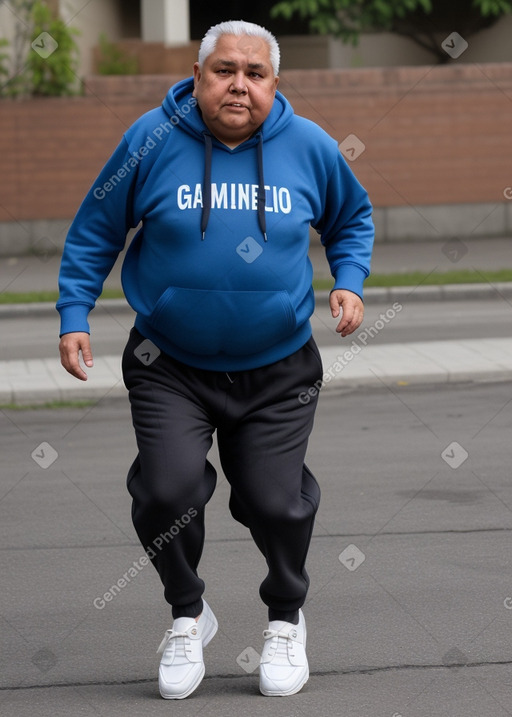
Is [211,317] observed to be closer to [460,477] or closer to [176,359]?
[176,359]

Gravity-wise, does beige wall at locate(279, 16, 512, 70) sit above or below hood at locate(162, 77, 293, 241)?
below

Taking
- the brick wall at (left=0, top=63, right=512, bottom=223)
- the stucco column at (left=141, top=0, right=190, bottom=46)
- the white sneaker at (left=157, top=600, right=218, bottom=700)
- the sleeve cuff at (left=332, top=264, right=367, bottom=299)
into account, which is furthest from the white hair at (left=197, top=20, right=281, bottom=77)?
the stucco column at (left=141, top=0, right=190, bottom=46)

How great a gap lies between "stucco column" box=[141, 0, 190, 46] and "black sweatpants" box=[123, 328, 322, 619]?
2022cm

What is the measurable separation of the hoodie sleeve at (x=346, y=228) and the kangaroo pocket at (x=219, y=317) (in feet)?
1.02

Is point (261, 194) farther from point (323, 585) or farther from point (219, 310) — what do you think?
point (323, 585)

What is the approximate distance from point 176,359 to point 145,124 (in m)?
0.66

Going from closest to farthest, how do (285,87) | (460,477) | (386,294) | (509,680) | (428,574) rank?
(509,680) → (428,574) → (460,477) → (386,294) → (285,87)

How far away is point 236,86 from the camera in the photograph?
12.5 feet

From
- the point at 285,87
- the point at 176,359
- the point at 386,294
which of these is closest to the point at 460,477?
the point at 176,359

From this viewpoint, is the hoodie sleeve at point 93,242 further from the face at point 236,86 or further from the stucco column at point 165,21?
the stucco column at point 165,21

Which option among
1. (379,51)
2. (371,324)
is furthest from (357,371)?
(379,51)

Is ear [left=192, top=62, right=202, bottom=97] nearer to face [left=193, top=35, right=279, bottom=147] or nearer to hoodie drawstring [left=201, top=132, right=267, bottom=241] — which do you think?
face [left=193, top=35, right=279, bottom=147]

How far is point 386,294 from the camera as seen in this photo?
16109 mm

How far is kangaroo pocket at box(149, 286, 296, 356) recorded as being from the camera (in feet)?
12.6
